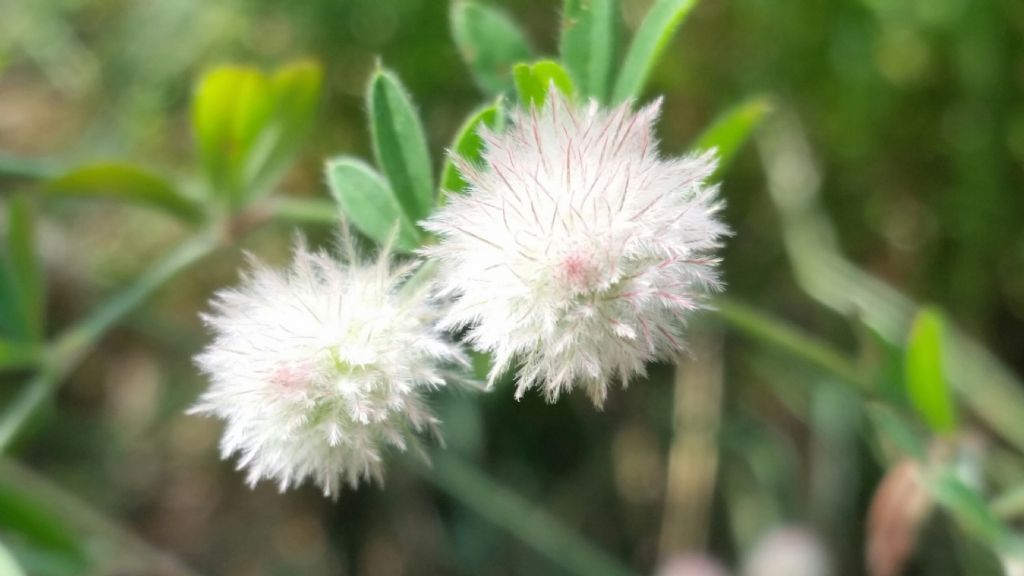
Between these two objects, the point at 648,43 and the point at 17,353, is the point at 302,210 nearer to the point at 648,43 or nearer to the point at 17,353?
the point at 17,353

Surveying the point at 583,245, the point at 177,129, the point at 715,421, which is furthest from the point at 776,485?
the point at 177,129

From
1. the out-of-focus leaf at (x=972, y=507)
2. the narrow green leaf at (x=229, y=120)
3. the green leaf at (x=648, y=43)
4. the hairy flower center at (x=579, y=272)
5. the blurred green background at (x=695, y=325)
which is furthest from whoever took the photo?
the blurred green background at (x=695, y=325)

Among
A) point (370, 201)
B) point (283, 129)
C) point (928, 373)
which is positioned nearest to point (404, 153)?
point (370, 201)

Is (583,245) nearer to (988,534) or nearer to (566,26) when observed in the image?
(566,26)

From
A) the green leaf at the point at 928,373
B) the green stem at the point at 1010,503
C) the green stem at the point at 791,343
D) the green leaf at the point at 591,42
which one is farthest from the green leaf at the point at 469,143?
the green stem at the point at 1010,503

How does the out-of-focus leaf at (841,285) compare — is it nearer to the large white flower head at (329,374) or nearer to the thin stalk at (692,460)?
the thin stalk at (692,460)

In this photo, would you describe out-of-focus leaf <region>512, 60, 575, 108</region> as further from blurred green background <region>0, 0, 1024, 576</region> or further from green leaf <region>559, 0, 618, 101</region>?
blurred green background <region>0, 0, 1024, 576</region>
